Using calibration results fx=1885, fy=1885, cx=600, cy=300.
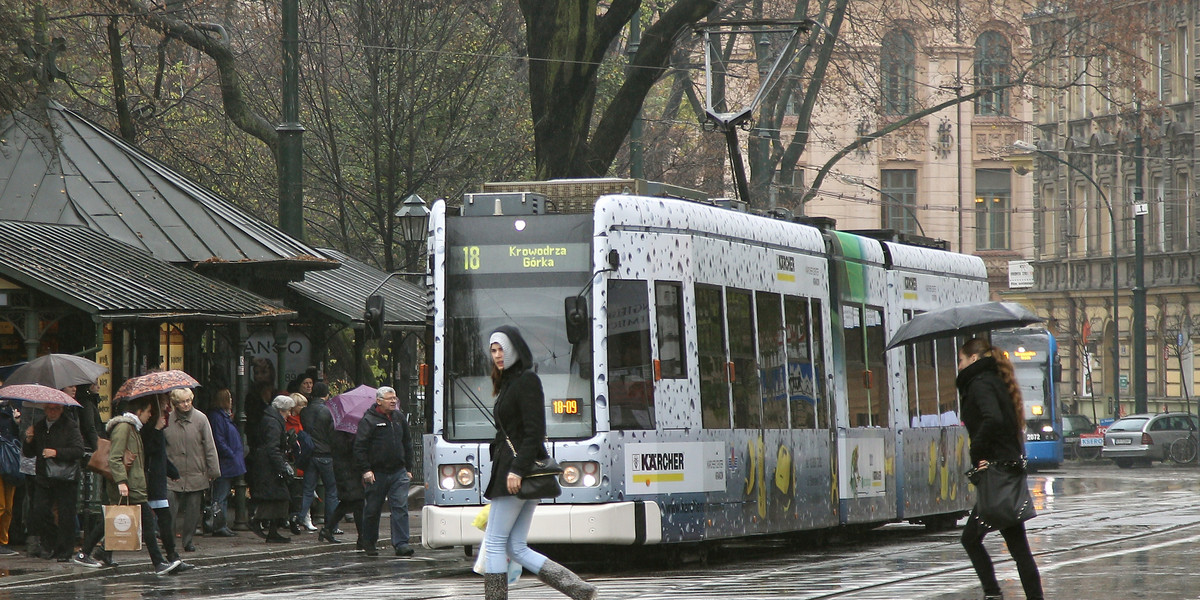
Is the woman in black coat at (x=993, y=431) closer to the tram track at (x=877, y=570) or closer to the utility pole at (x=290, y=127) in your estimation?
the tram track at (x=877, y=570)

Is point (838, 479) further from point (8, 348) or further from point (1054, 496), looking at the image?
point (1054, 496)

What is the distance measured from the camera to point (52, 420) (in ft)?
53.7

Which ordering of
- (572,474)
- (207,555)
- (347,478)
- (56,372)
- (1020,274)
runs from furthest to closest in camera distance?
(1020,274) < (347,478) < (207,555) < (56,372) < (572,474)

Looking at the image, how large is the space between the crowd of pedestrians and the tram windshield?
2950 millimetres

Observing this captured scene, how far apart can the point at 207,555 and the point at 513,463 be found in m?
7.93

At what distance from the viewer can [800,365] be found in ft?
54.0

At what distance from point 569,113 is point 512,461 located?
1314 centimetres

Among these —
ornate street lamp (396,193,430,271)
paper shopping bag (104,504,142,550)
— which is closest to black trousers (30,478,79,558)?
paper shopping bag (104,504,142,550)

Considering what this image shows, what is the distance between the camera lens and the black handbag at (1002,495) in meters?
10.3

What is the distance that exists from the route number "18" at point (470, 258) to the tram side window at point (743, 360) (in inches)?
86.0

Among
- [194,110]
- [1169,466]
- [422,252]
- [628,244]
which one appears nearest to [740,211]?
[628,244]

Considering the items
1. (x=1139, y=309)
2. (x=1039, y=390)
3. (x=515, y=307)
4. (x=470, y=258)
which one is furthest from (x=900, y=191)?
(x=515, y=307)

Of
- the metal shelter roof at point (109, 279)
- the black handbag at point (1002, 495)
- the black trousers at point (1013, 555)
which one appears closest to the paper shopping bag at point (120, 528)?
the metal shelter roof at point (109, 279)

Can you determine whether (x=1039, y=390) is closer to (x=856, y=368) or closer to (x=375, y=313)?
(x=856, y=368)
